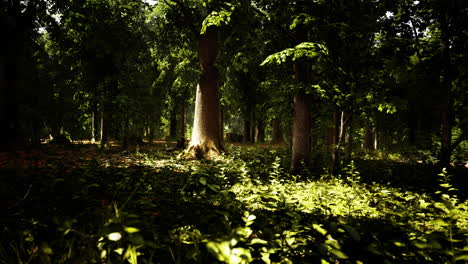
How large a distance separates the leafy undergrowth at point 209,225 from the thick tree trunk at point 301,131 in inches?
77.9

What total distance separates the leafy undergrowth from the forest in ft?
0.09

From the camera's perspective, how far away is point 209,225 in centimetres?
286

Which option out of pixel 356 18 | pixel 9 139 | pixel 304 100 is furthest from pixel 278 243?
pixel 9 139

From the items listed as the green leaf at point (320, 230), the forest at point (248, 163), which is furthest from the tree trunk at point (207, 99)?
the green leaf at point (320, 230)

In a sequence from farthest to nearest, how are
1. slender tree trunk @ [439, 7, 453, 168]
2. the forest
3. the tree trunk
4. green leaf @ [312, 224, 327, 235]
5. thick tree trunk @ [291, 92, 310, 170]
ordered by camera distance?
the tree trunk → thick tree trunk @ [291, 92, 310, 170] → slender tree trunk @ [439, 7, 453, 168] → the forest → green leaf @ [312, 224, 327, 235]

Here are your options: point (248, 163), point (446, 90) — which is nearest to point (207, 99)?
point (248, 163)

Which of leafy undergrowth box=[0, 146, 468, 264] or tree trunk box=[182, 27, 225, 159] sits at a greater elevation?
tree trunk box=[182, 27, 225, 159]

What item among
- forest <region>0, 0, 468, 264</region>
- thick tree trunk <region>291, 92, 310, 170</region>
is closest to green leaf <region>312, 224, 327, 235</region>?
forest <region>0, 0, 468, 264</region>

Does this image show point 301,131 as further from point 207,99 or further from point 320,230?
point 320,230

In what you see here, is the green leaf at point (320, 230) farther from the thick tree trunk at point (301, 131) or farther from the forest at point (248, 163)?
the thick tree trunk at point (301, 131)

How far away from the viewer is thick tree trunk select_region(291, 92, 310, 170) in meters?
7.96

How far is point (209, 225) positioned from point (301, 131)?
19.8 ft

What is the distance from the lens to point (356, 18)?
22.3ft

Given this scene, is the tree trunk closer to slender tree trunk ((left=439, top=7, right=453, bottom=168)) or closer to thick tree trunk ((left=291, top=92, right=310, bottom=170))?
thick tree trunk ((left=291, top=92, right=310, bottom=170))
